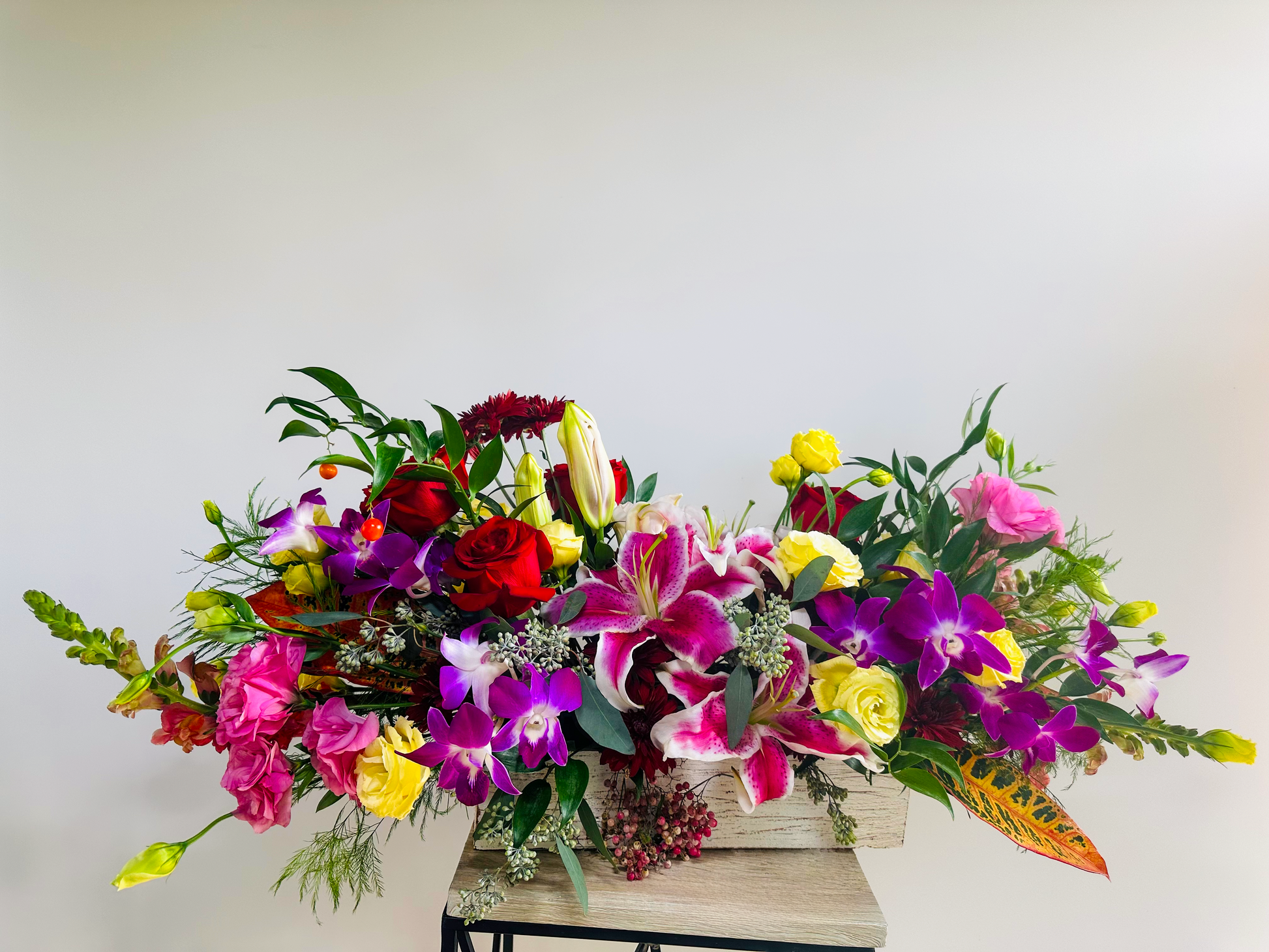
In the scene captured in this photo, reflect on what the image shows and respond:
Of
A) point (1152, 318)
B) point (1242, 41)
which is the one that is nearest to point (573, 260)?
point (1152, 318)

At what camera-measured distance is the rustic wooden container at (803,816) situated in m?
0.76

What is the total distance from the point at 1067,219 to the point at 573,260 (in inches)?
27.9

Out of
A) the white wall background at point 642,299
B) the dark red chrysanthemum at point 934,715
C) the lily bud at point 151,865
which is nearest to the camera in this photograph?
the lily bud at point 151,865

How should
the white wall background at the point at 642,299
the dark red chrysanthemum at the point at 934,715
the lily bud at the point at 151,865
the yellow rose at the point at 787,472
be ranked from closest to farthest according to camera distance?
the lily bud at the point at 151,865, the dark red chrysanthemum at the point at 934,715, the yellow rose at the point at 787,472, the white wall background at the point at 642,299

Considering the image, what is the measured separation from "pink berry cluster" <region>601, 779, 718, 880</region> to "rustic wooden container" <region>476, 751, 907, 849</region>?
2 centimetres

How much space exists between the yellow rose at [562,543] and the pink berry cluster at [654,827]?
23cm

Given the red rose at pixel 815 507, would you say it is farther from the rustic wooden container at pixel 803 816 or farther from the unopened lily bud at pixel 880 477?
the rustic wooden container at pixel 803 816

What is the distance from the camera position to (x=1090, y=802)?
→ 3.46ft

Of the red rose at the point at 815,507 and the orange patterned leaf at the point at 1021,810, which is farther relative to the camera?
the red rose at the point at 815,507

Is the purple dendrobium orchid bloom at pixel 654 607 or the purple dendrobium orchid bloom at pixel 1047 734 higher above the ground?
the purple dendrobium orchid bloom at pixel 654 607

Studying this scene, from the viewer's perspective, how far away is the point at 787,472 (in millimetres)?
805

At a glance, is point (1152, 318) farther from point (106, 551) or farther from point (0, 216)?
point (0, 216)

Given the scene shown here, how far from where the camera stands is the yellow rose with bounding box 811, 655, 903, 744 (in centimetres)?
62

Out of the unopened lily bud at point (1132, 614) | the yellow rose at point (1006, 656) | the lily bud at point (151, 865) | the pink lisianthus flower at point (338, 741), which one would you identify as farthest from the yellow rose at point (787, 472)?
the lily bud at point (151, 865)
